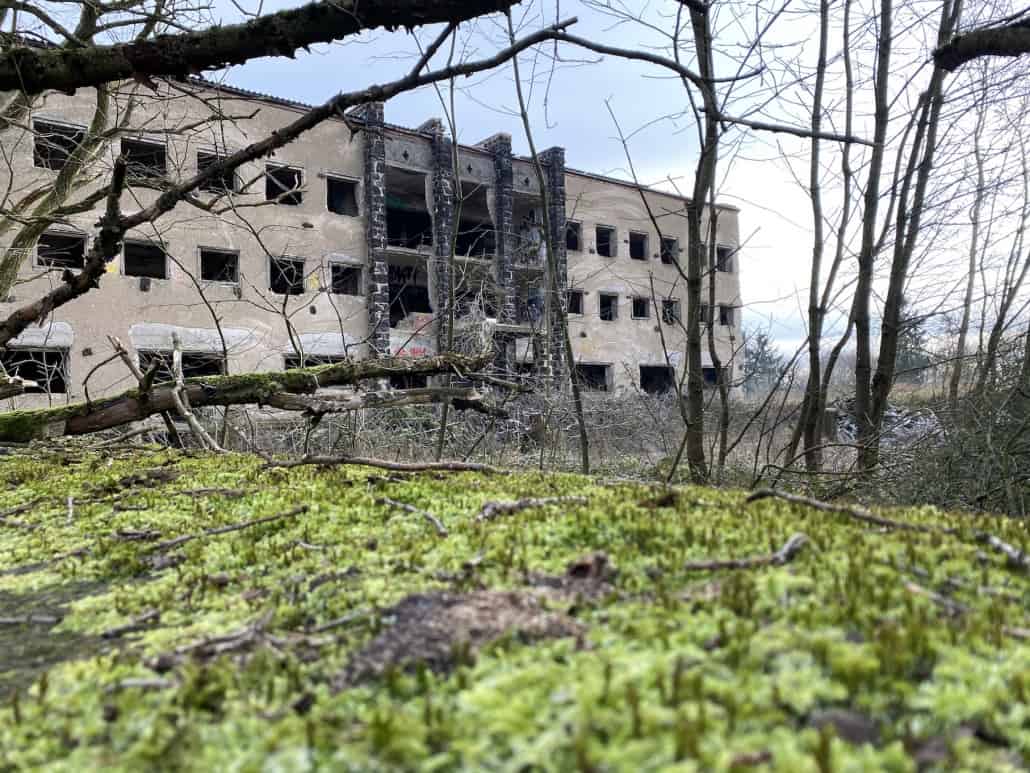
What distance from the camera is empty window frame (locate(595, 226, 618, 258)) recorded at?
29750mm

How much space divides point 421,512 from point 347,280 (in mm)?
21536

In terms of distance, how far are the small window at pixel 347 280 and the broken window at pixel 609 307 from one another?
11489 millimetres

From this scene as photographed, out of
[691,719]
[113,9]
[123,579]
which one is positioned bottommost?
[123,579]

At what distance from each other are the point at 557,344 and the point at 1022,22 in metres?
22.6

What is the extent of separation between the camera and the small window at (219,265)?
789 inches

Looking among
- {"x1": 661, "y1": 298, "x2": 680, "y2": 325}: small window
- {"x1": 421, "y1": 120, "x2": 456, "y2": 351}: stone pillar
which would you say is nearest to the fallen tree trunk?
{"x1": 661, "y1": 298, "x2": 680, "y2": 325}: small window

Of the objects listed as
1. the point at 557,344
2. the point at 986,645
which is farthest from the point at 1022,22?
the point at 557,344

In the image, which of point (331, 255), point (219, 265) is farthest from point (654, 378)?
point (219, 265)

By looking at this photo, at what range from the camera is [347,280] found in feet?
74.0

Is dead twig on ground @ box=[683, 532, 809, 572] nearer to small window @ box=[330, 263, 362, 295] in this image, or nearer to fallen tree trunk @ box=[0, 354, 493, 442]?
fallen tree trunk @ box=[0, 354, 493, 442]

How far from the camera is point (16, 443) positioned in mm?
5852

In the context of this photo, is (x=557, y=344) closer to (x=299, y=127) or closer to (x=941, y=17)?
(x=941, y=17)

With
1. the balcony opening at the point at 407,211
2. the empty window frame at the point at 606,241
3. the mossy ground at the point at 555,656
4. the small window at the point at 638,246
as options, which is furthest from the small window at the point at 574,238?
the mossy ground at the point at 555,656

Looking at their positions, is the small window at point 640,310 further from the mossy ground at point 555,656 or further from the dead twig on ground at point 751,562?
the dead twig on ground at point 751,562
